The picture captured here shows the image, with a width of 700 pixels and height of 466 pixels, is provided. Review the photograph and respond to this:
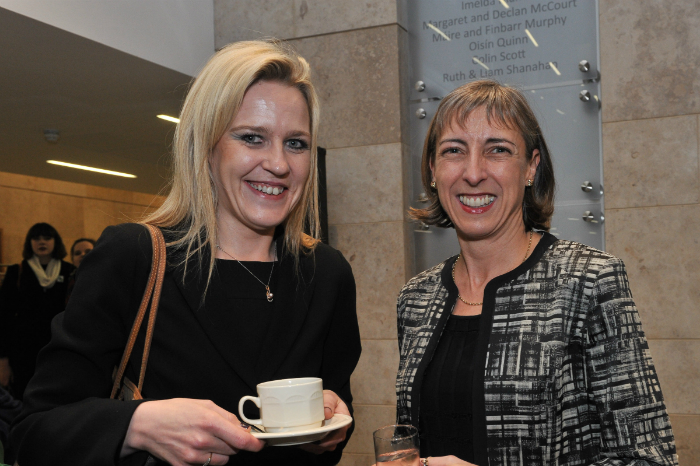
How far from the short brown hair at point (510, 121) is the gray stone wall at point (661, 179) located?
7.90 feet

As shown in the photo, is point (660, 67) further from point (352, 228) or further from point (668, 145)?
point (352, 228)

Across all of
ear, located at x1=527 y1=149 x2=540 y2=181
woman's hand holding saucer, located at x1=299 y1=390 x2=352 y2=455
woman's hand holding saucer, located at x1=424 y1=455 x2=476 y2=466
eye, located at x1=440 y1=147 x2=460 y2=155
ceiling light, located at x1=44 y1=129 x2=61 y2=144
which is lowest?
woman's hand holding saucer, located at x1=424 y1=455 x2=476 y2=466

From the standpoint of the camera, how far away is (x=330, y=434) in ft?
4.97

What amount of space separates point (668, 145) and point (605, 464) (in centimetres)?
313

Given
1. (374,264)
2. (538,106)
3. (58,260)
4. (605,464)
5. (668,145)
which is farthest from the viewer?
(58,260)

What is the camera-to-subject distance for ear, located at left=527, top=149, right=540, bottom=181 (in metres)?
2.16

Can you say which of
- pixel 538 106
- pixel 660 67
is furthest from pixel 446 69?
pixel 660 67

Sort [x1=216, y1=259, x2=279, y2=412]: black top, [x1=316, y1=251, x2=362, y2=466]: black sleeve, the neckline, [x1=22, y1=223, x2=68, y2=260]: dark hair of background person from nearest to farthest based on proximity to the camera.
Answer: [x1=216, y1=259, x2=279, y2=412]: black top < [x1=316, y1=251, x2=362, y2=466]: black sleeve < the neckline < [x1=22, y1=223, x2=68, y2=260]: dark hair of background person

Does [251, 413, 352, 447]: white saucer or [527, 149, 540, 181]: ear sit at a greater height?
[527, 149, 540, 181]: ear

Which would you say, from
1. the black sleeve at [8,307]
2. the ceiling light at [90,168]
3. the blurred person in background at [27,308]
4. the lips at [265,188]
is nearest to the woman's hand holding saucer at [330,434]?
the lips at [265,188]

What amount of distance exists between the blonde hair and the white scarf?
500 centimetres

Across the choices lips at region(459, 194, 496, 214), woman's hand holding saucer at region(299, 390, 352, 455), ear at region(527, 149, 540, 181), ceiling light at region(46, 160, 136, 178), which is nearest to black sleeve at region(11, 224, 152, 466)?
woman's hand holding saucer at region(299, 390, 352, 455)

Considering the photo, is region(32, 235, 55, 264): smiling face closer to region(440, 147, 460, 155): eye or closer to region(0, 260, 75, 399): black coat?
region(0, 260, 75, 399): black coat

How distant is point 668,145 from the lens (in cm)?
428
